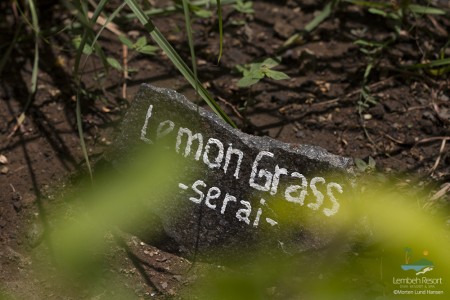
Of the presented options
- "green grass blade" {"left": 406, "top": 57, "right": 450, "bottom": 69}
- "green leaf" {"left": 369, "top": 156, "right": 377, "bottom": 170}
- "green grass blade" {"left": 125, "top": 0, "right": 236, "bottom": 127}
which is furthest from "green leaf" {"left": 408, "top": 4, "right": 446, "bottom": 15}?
"green grass blade" {"left": 125, "top": 0, "right": 236, "bottom": 127}

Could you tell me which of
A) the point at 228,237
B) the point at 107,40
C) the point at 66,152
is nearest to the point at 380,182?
the point at 228,237

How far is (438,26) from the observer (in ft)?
7.15

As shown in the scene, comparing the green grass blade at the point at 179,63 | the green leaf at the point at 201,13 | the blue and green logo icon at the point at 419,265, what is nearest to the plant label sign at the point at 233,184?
the green grass blade at the point at 179,63

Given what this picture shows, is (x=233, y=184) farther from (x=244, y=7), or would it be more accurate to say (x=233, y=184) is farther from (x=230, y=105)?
(x=244, y=7)

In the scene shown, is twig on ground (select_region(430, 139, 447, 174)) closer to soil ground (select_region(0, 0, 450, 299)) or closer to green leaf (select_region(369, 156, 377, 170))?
soil ground (select_region(0, 0, 450, 299))

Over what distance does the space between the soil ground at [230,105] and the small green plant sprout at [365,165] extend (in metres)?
0.05

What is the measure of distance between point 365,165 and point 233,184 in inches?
16.7

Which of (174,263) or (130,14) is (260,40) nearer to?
(130,14)

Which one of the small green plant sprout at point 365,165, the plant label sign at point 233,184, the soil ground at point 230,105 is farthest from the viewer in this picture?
the small green plant sprout at point 365,165

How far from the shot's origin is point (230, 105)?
195 cm

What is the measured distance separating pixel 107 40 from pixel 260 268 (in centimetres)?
103

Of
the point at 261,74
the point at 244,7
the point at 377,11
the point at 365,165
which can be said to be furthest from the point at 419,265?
Answer: the point at 244,7

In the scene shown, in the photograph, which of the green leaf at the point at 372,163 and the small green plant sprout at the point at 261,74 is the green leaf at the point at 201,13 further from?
the green leaf at the point at 372,163

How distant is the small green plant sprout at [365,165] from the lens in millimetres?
1785
